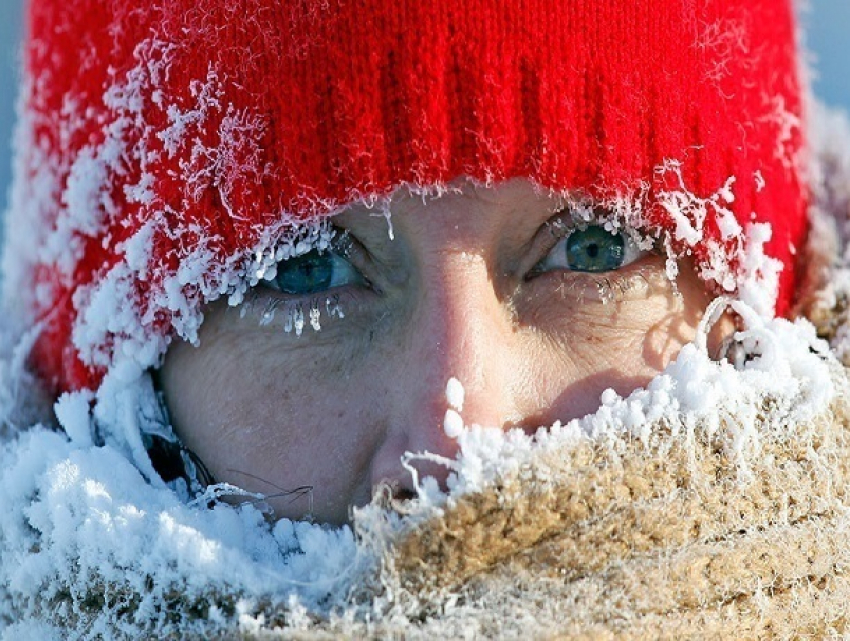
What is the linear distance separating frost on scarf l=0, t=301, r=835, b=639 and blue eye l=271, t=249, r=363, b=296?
240 mm

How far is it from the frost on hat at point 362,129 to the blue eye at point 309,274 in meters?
0.05

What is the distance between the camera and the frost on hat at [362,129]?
116 centimetres

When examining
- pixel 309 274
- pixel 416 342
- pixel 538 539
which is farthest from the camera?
pixel 309 274

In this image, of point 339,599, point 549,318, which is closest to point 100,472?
point 339,599

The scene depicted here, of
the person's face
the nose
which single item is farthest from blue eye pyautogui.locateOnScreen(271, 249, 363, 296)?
the nose

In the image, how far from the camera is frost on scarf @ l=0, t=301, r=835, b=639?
107 centimetres

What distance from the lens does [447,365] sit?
1149 millimetres

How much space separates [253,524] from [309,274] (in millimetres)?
295

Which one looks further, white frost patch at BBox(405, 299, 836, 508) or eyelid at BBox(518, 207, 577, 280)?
eyelid at BBox(518, 207, 577, 280)

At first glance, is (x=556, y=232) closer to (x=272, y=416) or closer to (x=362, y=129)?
(x=362, y=129)

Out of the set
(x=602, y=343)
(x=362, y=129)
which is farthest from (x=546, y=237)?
(x=362, y=129)

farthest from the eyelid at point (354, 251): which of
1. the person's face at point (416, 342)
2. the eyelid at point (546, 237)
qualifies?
the eyelid at point (546, 237)

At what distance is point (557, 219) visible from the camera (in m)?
1.23

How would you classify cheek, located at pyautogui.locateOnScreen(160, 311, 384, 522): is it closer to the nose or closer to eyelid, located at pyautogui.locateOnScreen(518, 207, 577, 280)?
the nose
